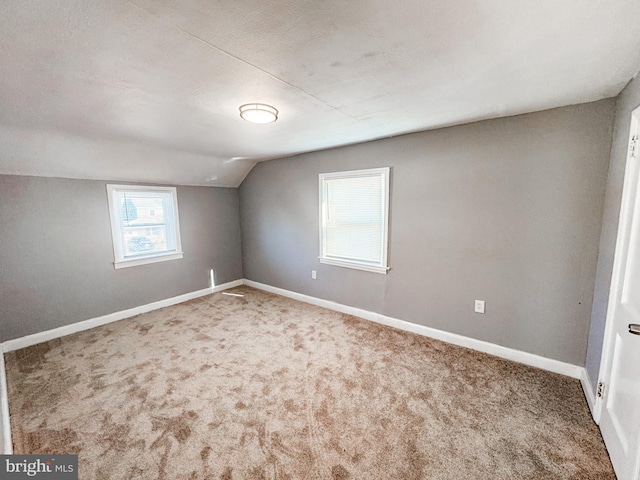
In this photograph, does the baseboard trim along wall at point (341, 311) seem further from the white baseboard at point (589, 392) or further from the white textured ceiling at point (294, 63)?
the white textured ceiling at point (294, 63)

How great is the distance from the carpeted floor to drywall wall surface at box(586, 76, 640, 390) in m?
0.42

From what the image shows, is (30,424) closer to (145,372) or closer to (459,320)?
(145,372)

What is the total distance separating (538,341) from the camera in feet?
7.57

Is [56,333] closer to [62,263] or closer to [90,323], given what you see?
[90,323]

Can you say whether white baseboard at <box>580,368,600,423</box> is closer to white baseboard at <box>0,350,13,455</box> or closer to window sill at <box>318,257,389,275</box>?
window sill at <box>318,257,389,275</box>

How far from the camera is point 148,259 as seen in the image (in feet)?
12.4

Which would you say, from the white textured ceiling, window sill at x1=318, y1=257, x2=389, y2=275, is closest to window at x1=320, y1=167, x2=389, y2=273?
window sill at x1=318, y1=257, x2=389, y2=275

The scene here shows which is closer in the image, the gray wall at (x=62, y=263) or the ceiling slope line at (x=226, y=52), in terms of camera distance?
the ceiling slope line at (x=226, y=52)

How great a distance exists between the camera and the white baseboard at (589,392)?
175 centimetres

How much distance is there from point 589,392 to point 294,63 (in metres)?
2.99

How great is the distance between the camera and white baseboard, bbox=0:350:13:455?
151cm

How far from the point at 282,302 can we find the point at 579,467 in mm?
3300

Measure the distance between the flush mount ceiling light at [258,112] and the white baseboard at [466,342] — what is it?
8.30 ft

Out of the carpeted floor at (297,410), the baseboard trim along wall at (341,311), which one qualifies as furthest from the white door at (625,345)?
the baseboard trim along wall at (341,311)
